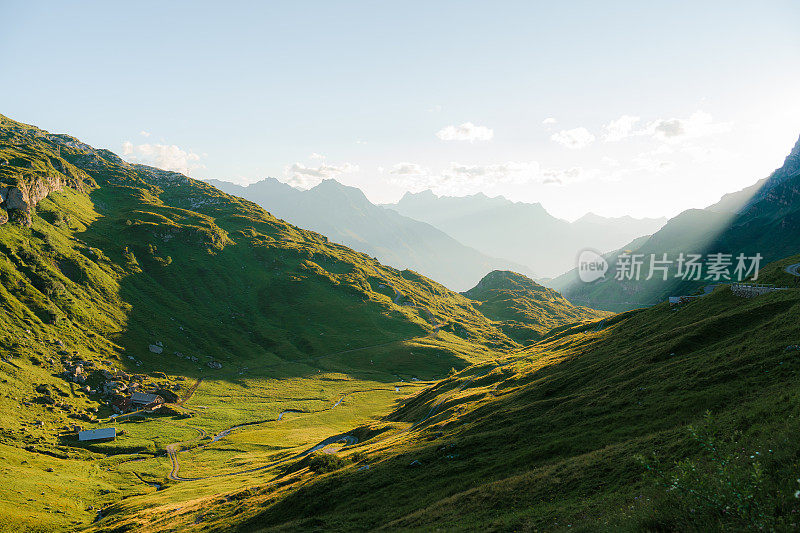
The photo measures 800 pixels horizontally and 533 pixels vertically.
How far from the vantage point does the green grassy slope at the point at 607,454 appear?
1777cm

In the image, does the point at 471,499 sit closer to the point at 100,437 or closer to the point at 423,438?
the point at 423,438

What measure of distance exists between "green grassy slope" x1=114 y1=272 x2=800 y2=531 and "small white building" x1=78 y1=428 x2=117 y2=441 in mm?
81158

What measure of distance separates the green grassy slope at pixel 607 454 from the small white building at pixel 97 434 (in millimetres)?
A: 81158

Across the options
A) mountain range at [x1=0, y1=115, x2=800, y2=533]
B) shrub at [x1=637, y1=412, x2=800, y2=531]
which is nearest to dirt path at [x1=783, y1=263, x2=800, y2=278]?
mountain range at [x1=0, y1=115, x2=800, y2=533]

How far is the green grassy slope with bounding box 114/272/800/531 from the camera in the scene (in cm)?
1777

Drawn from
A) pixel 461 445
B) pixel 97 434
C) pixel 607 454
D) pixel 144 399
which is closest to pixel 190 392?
pixel 144 399

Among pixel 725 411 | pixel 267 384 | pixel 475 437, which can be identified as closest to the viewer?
pixel 725 411

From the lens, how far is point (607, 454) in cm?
3428

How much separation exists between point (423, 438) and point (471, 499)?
31.5 metres

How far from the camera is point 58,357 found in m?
156

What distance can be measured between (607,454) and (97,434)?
14921 cm

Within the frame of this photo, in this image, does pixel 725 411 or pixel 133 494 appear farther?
pixel 133 494

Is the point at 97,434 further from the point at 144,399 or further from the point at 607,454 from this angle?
the point at 607,454

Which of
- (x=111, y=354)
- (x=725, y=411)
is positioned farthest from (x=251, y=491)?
(x=111, y=354)
